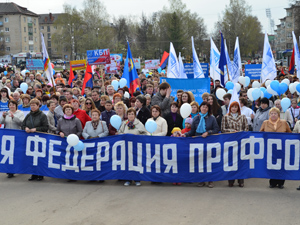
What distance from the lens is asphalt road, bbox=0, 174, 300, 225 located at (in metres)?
5.86

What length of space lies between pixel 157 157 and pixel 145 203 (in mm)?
1265

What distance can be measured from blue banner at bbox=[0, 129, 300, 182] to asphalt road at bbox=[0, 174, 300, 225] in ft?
0.80

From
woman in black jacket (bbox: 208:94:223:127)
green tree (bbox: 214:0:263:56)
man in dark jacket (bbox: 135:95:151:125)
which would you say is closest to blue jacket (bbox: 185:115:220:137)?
woman in black jacket (bbox: 208:94:223:127)

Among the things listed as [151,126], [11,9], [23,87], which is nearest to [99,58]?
A: [23,87]

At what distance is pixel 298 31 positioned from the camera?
56.8m

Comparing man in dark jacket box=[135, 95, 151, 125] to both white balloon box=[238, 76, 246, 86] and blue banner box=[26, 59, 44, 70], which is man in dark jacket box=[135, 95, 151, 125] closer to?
white balloon box=[238, 76, 246, 86]

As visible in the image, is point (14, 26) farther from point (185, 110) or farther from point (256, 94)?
point (185, 110)

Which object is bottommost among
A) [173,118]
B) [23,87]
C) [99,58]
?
[173,118]

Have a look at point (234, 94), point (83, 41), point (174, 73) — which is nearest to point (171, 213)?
point (234, 94)

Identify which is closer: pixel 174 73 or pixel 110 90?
pixel 110 90

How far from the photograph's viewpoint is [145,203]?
259 inches

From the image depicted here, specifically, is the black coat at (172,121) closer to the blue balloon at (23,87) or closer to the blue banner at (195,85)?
the blue banner at (195,85)

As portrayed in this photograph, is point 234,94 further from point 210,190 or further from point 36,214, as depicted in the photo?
point 36,214

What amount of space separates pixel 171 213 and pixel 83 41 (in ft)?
239
